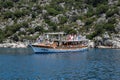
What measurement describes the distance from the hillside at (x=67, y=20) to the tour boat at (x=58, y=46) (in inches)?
908

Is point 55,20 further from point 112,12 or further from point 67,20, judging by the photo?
point 112,12

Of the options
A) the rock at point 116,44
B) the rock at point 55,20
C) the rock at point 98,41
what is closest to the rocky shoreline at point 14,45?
the rock at point 55,20

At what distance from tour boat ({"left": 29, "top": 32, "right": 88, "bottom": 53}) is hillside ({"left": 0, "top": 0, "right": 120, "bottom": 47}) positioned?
908 inches

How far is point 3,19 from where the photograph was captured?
196m

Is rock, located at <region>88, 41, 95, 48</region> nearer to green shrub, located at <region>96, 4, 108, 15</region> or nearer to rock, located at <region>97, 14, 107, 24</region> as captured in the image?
rock, located at <region>97, 14, 107, 24</region>

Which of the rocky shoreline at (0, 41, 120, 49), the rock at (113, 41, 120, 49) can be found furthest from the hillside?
the rock at (113, 41, 120, 49)

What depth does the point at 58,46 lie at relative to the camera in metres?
128

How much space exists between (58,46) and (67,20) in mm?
57546

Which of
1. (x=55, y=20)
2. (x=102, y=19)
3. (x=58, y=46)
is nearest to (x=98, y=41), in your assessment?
(x=102, y=19)

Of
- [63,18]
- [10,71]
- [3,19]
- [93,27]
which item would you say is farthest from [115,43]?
[10,71]

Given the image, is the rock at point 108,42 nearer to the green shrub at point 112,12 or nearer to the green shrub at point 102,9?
the green shrub at point 112,12

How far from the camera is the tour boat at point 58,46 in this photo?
401ft

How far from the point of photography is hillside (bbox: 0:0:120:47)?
540 feet

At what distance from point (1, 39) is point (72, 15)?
1577 inches
